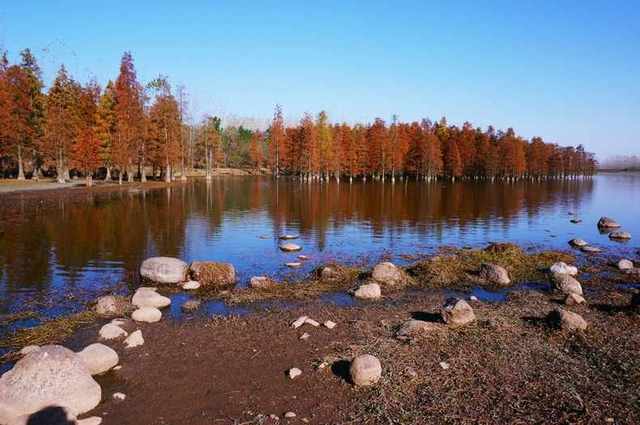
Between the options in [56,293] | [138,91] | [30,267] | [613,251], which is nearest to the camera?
[56,293]

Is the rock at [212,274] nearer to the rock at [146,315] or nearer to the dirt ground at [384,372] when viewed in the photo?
the rock at [146,315]

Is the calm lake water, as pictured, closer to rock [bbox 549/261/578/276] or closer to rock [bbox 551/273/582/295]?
rock [bbox 549/261/578/276]

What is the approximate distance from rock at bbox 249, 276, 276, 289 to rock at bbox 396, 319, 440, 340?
707cm

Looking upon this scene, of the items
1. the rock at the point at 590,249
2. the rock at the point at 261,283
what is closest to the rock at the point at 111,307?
the rock at the point at 261,283

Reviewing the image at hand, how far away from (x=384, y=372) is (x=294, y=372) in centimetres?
222

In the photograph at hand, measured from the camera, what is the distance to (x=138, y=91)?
7856 centimetres

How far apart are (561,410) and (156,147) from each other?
276 ft

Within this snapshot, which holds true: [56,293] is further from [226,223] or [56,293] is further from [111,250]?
[226,223]

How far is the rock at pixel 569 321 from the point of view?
13.6 metres

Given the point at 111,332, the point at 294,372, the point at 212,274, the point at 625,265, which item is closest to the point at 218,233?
the point at 212,274

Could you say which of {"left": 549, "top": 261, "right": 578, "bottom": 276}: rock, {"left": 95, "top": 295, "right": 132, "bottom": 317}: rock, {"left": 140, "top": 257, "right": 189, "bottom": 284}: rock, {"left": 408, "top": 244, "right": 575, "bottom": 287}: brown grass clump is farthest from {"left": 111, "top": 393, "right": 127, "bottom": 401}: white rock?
{"left": 549, "top": 261, "right": 578, "bottom": 276}: rock

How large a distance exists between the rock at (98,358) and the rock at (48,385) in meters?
1.10

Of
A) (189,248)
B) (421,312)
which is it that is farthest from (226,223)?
(421,312)

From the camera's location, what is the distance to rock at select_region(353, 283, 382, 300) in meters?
17.7
